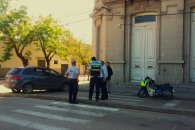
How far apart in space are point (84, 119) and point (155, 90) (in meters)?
5.79

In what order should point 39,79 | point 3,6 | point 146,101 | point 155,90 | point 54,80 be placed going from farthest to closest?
1. point 3,6
2. point 54,80
3. point 39,79
4. point 155,90
5. point 146,101

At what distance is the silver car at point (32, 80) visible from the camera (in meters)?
16.9

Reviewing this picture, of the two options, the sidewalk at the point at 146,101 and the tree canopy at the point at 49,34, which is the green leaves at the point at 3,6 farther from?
the sidewalk at the point at 146,101

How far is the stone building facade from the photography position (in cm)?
1642

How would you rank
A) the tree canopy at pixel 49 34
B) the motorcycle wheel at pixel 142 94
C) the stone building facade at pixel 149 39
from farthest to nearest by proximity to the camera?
the tree canopy at pixel 49 34
the stone building facade at pixel 149 39
the motorcycle wheel at pixel 142 94

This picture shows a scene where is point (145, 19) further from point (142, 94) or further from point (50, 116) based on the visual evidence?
point (50, 116)

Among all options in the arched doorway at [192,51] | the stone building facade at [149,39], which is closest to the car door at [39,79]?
the stone building facade at [149,39]

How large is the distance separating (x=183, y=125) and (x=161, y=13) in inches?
384

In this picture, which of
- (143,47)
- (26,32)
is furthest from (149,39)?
(26,32)

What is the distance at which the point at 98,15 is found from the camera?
2127 cm

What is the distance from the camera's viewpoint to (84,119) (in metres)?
9.18

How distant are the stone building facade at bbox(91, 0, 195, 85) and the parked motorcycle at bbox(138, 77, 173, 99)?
2.58m

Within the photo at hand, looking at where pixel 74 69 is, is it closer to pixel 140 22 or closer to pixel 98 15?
pixel 140 22

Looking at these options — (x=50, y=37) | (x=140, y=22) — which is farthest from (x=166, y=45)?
(x=50, y=37)
